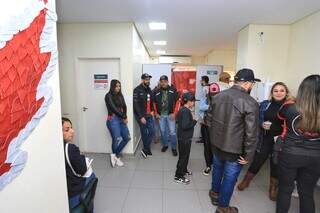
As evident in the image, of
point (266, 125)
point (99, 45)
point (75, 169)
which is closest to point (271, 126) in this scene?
point (266, 125)

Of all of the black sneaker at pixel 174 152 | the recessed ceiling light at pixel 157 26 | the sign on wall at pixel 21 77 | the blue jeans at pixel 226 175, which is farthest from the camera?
the black sneaker at pixel 174 152

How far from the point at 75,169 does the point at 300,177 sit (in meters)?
1.97

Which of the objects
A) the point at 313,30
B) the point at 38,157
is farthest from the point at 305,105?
the point at 313,30

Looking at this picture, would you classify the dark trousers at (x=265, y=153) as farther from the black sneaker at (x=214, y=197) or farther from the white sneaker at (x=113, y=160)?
the white sneaker at (x=113, y=160)

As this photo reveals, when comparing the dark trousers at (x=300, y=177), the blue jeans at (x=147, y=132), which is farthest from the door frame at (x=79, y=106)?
the dark trousers at (x=300, y=177)

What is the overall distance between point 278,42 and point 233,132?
2.72 m

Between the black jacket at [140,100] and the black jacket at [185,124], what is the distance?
1.28m

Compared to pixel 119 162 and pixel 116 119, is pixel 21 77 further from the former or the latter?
pixel 119 162

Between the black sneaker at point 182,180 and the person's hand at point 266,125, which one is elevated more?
the person's hand at point 266,125

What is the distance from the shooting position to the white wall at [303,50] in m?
3.17

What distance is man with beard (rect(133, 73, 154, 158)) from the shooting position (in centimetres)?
398

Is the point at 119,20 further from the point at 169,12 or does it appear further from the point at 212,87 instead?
the point at 212,87

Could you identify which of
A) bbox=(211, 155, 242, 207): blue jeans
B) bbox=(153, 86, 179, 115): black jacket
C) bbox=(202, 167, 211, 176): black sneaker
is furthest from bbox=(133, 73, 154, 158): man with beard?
bbox=(211, 155, 242, 207): blue jeans

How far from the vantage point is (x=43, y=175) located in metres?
1.27
